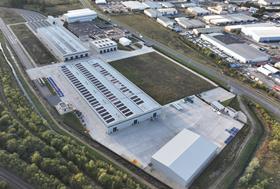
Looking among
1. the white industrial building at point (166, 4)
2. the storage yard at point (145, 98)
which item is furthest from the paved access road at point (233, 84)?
the white industrial building at point (166, 4)

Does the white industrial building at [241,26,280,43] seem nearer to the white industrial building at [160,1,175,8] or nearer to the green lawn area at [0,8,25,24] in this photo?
the white industrial building at [160,1,175,8]

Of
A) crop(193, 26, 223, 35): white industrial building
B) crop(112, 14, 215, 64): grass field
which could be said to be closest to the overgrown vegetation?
crop(112, 14, 215, 64): grass field

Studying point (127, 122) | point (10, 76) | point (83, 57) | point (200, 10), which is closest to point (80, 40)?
point (83, 57)

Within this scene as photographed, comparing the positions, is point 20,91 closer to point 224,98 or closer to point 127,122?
point 127,122

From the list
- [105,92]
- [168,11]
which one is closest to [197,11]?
[168,11]

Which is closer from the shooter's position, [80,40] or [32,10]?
[80,40]
